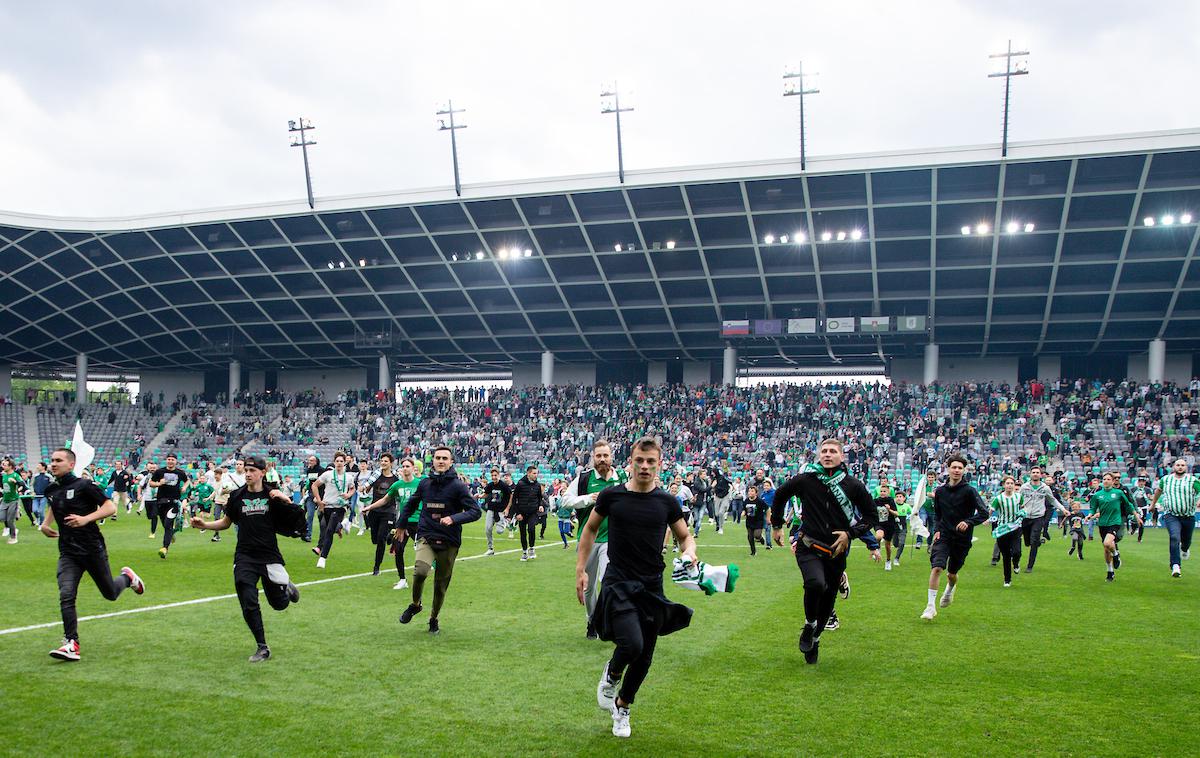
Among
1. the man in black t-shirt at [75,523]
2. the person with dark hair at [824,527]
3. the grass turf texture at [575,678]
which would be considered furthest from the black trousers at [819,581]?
the man in black t-shirt at [75,523]

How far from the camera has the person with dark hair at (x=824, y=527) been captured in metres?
8.95

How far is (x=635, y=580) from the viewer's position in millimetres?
6730

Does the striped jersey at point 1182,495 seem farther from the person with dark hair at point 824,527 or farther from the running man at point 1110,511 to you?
the person with dark hair at point 824,527

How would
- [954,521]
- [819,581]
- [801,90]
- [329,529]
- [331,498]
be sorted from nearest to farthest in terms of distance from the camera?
1. [819,581]
2. [954,521]
3. [329,529]
4. [331,498]
5. [801,90]

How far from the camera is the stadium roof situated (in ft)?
134

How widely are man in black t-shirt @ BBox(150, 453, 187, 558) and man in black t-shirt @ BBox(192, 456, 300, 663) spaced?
416 inches

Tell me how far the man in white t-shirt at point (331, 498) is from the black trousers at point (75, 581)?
7750 millimetres

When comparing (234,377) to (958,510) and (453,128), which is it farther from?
(958,510)

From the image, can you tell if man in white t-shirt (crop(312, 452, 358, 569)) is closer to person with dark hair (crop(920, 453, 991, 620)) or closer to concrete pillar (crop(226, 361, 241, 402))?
person with dark hair (crop(920, 453, 991, 620))

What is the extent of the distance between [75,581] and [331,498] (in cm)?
887

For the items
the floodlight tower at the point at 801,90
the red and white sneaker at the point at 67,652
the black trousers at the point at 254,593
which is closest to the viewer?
the red and white sneaker at the point at 67,652

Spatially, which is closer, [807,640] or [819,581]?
[819,581]

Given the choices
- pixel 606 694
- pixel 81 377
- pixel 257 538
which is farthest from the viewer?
pixel 81 377

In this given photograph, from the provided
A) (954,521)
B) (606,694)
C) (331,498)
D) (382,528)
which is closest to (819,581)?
(606,694)
